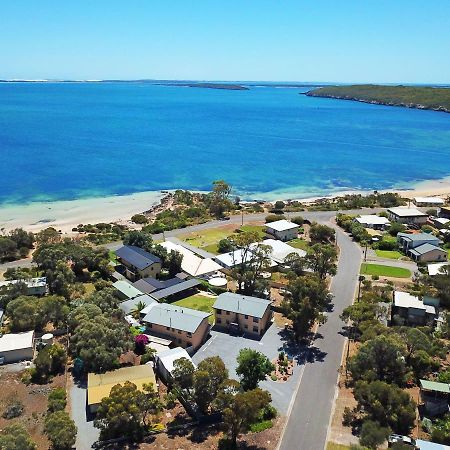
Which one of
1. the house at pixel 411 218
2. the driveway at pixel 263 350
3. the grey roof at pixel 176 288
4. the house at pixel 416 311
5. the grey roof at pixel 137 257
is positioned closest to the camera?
the driveway at pixel 263 350

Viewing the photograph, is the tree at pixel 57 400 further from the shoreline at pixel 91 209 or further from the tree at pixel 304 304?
the shoreline at pixel 91 209

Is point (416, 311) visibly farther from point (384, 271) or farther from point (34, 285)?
point (34, 285)

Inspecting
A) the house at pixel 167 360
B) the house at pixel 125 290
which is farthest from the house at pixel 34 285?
the house at pixel 167 360

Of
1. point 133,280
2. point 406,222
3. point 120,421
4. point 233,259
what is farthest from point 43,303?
point 406,222

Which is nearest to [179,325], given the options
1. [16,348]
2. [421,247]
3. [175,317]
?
[175,317]

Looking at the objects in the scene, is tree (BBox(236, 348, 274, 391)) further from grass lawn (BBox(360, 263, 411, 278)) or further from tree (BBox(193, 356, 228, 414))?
grass lawn (BBox(360, 263, 411, 278))

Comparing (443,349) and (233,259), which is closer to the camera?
(443,349)

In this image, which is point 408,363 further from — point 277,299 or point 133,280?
point 133,280
